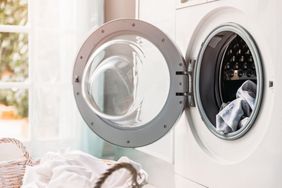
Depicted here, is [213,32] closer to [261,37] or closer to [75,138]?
[261,37]

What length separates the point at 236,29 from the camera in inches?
53.9

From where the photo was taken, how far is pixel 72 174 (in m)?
1.54

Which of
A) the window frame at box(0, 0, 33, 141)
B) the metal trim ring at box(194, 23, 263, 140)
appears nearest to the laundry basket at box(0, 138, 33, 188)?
the window frame at box(0, 0, 33, 141)

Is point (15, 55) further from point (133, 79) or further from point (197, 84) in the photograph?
point (197, 84)

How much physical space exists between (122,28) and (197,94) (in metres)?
0.43

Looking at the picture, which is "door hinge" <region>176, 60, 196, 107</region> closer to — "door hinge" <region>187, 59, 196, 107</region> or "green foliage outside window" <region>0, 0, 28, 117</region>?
"door hinge" <region>187, 59, 196, 107</region>

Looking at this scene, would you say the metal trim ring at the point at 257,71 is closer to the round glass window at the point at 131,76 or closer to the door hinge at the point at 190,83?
the door hinge at the point at 190,83

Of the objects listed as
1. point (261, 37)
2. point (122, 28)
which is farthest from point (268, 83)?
point (122, 28)

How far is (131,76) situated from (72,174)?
0.57m

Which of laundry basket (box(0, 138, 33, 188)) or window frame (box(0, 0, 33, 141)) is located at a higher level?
window frame (box(0, 0, 33, 141))

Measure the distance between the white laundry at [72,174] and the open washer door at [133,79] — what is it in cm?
17

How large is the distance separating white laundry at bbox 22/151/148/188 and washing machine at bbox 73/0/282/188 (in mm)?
178

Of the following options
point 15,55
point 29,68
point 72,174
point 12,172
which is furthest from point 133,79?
point 15,55

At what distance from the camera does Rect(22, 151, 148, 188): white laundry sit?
1524 millimetres
